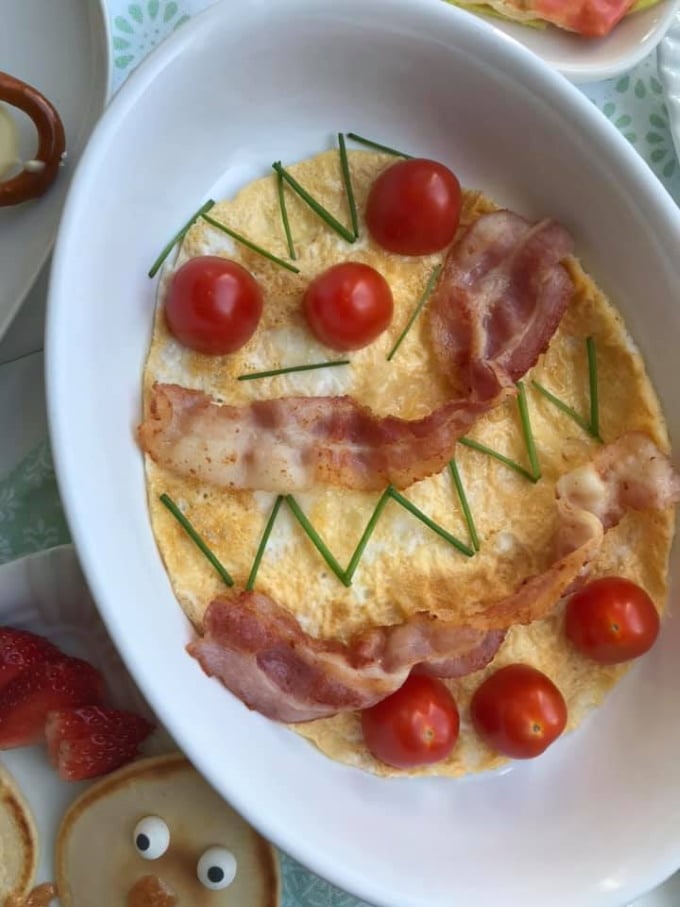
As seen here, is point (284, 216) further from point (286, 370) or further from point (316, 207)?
point (286, 370)

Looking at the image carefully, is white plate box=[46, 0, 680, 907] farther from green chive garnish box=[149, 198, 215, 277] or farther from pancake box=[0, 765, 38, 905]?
pancake box=[0, 765, 38, 905]

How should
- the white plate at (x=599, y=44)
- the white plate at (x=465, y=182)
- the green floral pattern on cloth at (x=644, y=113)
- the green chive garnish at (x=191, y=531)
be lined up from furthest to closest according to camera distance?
the green floral pattern on cloth at (x=644, y=113), the white plate at (x=599, y=44), the green chive garnish at (x=191, y=531), the white plate at (x=465, y=182)

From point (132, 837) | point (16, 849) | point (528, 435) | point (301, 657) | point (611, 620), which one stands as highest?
point (528, 435)

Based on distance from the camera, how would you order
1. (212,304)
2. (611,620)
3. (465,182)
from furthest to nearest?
(465,182) → (611,620) → (212,304)

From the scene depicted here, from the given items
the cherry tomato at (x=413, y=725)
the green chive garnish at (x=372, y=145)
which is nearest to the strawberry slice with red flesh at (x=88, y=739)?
the cherry tomato at (x=413, y=725)

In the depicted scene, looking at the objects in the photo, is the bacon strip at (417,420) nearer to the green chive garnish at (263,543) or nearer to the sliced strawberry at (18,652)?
the green chive garnish at (263,543)

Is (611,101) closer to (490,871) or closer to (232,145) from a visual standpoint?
(232,145)

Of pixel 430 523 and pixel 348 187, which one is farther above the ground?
pixel 348 187

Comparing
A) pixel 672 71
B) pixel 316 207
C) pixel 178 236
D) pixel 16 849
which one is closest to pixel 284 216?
pixel 316 207
